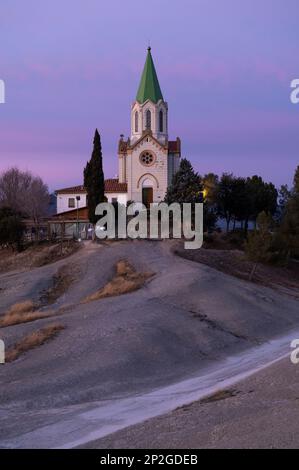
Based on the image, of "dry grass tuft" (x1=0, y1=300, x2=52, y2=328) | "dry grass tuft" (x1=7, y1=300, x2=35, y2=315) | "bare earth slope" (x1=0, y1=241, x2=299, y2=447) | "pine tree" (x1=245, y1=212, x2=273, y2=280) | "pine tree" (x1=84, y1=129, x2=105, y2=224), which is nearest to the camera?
"bare earth slope" (x1=0, y1=241, x2=299, y2=447)

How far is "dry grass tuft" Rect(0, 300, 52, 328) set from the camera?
28.8 metres

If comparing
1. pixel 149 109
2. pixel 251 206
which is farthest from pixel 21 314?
pixel 149 109

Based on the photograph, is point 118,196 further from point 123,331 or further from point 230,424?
point 230,424

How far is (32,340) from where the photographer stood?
24.1m

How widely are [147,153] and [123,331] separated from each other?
38623 millimetres

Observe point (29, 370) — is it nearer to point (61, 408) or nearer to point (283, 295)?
point (61, 408)

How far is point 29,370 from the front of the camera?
21453 mm

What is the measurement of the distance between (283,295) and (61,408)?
23.5m

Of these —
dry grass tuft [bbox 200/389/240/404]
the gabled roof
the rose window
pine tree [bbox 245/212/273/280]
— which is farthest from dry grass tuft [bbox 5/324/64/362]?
the gabled roof

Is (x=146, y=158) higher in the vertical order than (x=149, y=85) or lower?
lower

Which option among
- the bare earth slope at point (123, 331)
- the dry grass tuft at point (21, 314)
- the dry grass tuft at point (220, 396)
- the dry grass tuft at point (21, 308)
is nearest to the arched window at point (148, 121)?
the bare earth slope at point (123, 331)

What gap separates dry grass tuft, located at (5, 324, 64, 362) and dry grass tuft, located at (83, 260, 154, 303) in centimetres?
725

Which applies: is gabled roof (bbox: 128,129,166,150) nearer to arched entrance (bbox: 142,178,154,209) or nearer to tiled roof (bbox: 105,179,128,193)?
arched entrance (bbox: 142,178,154,209)


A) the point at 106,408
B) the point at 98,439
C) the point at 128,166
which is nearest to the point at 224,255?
the point at 128,166
